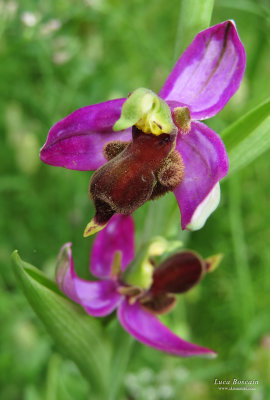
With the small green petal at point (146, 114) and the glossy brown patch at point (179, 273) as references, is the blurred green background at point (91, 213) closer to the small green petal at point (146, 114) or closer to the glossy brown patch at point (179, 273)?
the glossy brown patch at point (179, 273)

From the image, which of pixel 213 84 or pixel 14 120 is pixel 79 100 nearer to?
pixel 14 120

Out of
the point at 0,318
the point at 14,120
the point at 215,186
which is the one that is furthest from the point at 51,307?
the point at 14,120

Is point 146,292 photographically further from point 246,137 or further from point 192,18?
point 192,18

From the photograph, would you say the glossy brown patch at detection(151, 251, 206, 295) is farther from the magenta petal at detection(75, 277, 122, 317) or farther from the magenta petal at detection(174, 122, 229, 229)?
the magenta petal at detection(174, 122, 229, 229)

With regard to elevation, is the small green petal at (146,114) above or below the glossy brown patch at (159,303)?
above

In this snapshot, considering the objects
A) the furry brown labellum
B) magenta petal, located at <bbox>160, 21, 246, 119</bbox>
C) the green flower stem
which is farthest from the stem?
the green flower stem

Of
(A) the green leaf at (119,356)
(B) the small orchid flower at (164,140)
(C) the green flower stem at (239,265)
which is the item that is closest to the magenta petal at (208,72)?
(B) the small orchid flower at (164,140)

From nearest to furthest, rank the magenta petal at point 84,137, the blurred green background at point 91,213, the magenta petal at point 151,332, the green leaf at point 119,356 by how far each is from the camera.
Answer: the magenta petal at point 84,137 < the magenta petal at point 151,332 < the green leaf at point 119,356 < the blurred green background at point 91,213
